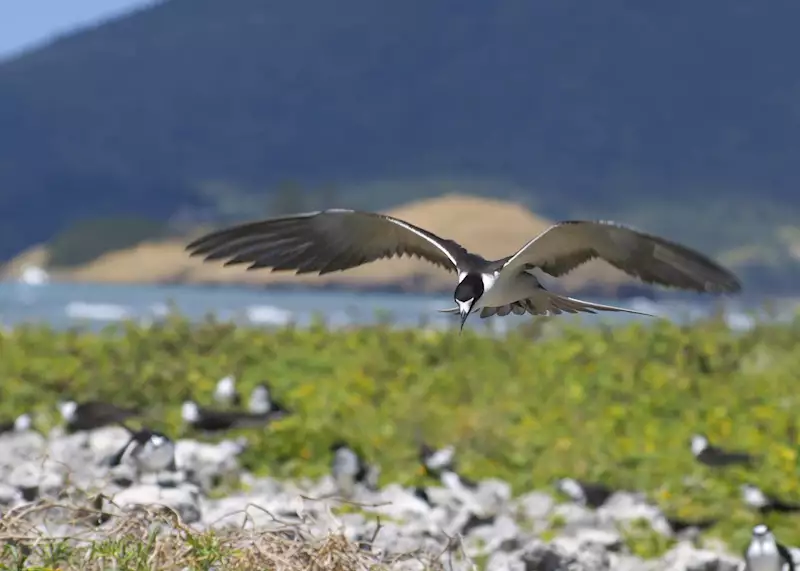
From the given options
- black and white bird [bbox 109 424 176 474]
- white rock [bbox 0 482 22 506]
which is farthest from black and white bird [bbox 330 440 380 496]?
white rock [bbox 0 482 22 506]

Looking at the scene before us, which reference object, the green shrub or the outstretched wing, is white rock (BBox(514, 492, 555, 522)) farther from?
the green shrub

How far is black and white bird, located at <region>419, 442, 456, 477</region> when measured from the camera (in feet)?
26.6

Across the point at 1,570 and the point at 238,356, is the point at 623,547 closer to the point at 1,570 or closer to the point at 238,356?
the point at 1,570

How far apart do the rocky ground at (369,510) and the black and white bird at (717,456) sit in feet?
2.91

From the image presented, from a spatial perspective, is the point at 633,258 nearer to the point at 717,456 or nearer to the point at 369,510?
the point at 369,510

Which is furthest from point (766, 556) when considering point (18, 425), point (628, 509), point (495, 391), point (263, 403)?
point (18, 425)

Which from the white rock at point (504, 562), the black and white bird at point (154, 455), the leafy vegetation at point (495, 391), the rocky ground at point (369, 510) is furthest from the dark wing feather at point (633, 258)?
the black and white bird at point (154, 455)

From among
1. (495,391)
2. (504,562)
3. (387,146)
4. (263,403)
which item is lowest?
(504,562)

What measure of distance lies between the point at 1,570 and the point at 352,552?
961 millimetres

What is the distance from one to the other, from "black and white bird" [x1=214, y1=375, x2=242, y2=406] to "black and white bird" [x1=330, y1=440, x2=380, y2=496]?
1.71m

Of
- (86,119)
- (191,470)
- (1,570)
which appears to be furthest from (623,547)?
(86,119)

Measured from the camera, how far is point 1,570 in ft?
13.6

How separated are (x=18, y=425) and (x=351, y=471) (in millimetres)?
2211

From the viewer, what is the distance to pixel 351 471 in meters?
7.88
